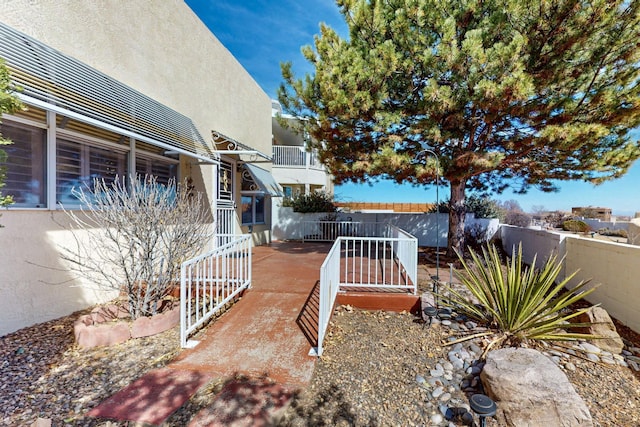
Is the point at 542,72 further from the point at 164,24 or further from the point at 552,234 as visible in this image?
the point at 164,24

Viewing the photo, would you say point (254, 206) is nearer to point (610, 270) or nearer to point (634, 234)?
point (610, 270)

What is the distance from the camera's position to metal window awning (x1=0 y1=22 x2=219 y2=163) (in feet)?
13.1

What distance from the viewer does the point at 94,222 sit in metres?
5.80

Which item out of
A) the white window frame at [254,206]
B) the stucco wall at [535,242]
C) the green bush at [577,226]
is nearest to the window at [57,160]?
the white window frame at [254,206]

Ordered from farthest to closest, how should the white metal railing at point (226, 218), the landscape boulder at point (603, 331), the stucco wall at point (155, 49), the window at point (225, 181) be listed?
the window at point (225, 181), the white metal railing at point (226, 218), the stucco wall at point (155, 49), the landscape boulder at point (603, 331)

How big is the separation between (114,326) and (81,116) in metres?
3.24

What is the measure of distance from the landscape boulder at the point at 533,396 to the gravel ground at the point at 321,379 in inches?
10.8

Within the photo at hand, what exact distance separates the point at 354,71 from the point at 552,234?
7.83m

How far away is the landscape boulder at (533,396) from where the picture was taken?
3145mm

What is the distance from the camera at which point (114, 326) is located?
4.47 meters

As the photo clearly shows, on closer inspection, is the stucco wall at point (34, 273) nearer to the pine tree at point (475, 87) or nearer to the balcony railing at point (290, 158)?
the pine tree at point (475, 87)

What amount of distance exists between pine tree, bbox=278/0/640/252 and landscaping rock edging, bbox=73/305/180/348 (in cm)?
615

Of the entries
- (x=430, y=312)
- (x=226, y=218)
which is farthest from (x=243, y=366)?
(x=226, y=218)

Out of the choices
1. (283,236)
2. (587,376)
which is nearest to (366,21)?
(587,376)
